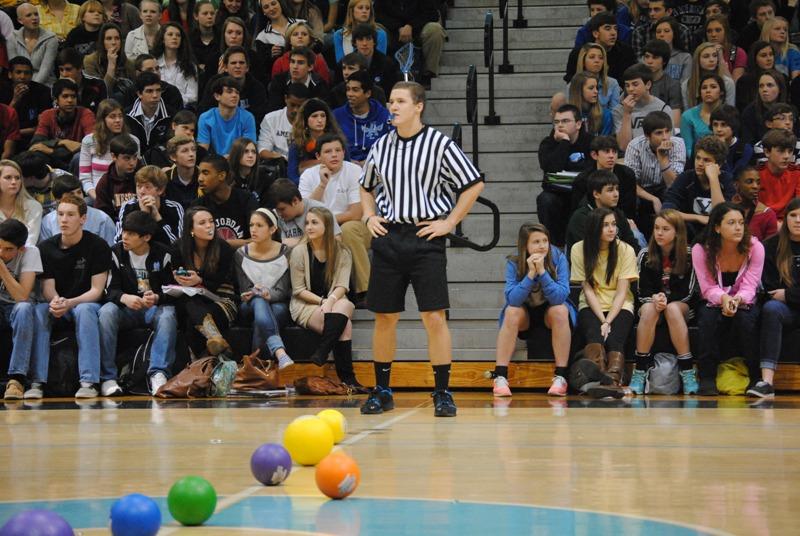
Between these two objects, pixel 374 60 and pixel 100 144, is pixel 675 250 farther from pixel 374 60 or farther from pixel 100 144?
pixel 100 144

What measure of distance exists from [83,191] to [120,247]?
5.00ft

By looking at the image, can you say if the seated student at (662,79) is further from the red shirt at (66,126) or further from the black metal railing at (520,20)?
the red shirt at (66,126)

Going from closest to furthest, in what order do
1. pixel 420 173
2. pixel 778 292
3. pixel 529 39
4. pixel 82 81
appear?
pixel 420 173
pixel 778 292
pixel 82 81
pixel 529 39

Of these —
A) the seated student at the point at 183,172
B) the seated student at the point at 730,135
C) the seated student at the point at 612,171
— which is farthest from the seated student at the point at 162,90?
the seated student at the point at 730,135

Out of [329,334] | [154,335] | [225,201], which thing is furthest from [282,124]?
[329,334]

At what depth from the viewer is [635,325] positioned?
1000 cm

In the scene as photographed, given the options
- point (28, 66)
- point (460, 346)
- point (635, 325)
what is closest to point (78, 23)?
point (28, 66)

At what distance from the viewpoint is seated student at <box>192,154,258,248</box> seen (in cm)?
1062

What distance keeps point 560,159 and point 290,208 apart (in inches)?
97.5

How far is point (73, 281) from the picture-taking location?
33.4 ft

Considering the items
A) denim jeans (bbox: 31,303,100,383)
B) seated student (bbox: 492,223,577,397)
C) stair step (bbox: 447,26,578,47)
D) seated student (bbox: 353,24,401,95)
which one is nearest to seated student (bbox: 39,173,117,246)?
denim jeans (bbox: 31,303,100,383)

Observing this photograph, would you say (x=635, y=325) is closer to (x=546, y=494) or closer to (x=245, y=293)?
(x=245, y=293)

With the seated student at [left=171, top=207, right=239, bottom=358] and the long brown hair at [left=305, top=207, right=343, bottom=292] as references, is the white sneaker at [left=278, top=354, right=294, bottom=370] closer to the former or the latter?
the seated student at [left=171, top=207, right=239, bottom=358]

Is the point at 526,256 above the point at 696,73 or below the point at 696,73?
below
